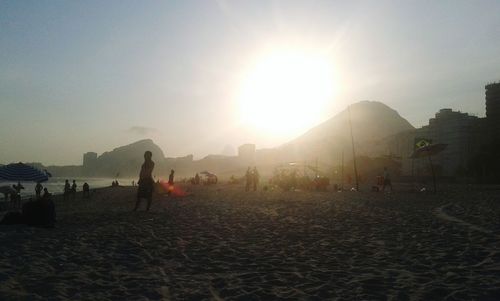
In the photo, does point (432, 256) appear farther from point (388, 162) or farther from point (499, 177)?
point (388, 162)

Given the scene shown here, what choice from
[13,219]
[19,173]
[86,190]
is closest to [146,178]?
[13,219]

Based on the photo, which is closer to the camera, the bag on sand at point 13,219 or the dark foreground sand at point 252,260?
the dark foreground sand at point 252,260

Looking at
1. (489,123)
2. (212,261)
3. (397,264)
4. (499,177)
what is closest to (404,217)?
(397,264)

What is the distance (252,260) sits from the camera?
24.2ft

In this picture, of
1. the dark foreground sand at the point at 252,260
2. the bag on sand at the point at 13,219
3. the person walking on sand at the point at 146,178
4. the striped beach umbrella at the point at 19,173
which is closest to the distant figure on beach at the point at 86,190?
the striped beach umbrella at the point at 19,173

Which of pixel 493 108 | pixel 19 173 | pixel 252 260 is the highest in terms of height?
pixel 493 108

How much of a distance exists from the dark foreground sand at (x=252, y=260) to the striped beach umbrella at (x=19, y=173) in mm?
9975

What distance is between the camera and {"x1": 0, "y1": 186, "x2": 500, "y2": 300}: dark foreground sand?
5.45m

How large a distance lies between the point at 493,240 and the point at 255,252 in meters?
4.96

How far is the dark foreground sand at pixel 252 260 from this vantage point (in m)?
5.45

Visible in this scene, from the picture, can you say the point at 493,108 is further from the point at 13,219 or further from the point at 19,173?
the point at 13,219

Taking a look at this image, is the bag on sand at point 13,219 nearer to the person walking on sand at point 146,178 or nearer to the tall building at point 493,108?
the person walking on sand at point 146,178

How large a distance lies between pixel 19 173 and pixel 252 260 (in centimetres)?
1764

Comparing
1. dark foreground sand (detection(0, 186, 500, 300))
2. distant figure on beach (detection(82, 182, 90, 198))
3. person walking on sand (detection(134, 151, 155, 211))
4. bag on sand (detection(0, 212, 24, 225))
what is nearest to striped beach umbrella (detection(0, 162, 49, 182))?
person walking on sand (detection(134, 151, 155, 211))
